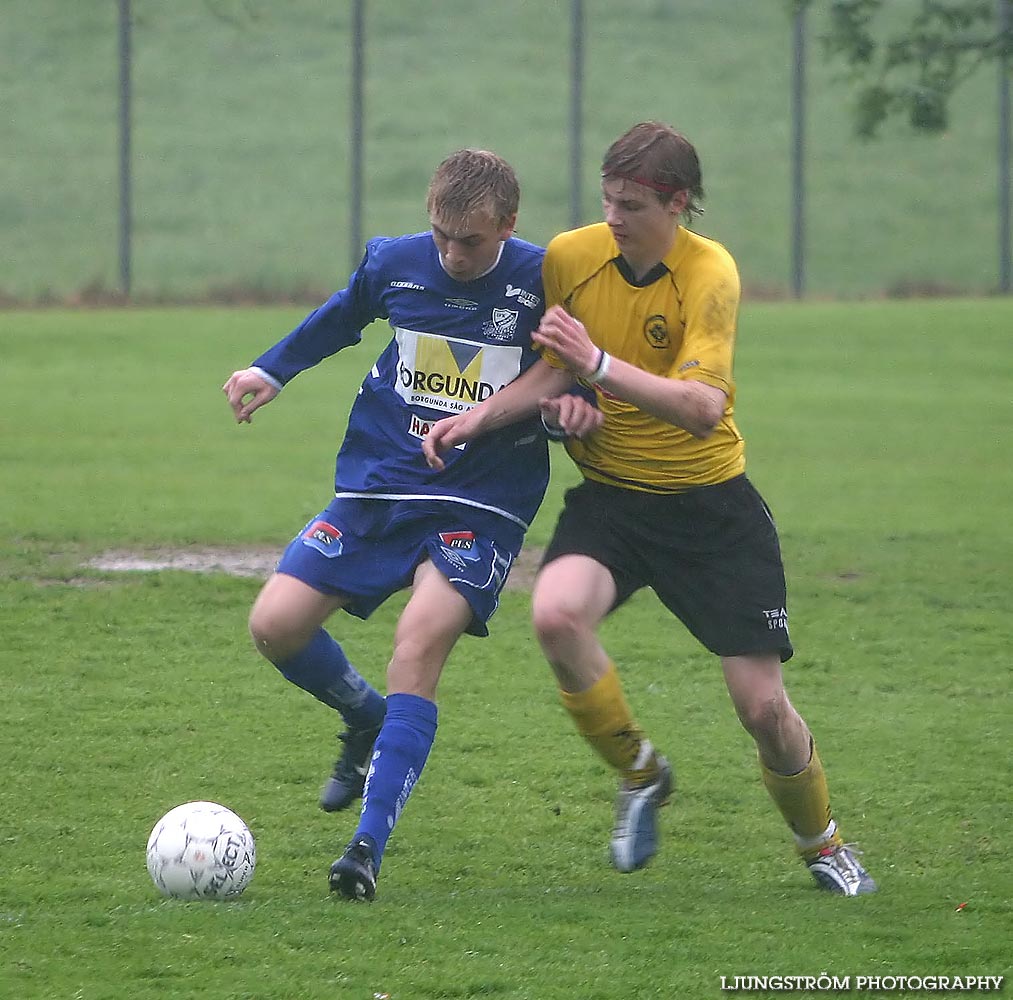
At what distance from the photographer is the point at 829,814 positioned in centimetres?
483

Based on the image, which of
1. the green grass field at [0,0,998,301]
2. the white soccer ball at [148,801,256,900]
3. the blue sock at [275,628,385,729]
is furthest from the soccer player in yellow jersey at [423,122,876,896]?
the green grass field at [0,0,998,301]

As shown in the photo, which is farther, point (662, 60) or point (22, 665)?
point (662, 60)

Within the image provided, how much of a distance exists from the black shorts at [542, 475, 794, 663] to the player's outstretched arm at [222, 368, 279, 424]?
100 centimetres

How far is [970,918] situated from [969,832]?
1009 mm

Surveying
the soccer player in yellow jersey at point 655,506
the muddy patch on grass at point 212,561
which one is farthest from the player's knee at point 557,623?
the muddy patch on grass at point 212,561

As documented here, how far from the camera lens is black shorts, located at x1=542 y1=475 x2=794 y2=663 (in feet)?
15.2

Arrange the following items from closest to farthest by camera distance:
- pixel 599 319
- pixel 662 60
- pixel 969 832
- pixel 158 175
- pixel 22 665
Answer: pixel 599 319
pixel 969 832
pixel 22 665
pixel 158 175
pixel 662 60

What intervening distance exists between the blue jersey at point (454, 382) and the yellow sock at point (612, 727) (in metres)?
0.52

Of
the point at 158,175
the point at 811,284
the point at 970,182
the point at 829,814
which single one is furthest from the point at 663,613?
the point at 970,182

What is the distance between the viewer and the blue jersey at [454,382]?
488 cm

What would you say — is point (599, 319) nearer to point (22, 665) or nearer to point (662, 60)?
point (22, 665)

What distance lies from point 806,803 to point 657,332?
1.33m

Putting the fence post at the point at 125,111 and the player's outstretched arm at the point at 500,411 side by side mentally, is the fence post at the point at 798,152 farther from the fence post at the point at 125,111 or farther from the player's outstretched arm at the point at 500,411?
the player's outstretched arm at the point at 500,411

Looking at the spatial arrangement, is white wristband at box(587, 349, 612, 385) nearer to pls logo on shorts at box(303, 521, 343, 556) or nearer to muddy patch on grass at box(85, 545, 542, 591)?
pls logo on shorts at box(303, 521, 343, 556)
